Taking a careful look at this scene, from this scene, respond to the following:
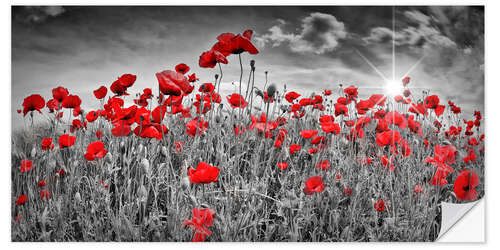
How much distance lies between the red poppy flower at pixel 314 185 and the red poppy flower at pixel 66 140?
3.78 ft

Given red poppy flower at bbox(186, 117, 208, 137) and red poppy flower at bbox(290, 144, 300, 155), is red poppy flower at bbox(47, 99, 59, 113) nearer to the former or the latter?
red poppy flower at bbox(186, 117, 208, 137)

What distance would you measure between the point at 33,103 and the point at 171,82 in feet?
2.87

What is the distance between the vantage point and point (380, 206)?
192 centimetres

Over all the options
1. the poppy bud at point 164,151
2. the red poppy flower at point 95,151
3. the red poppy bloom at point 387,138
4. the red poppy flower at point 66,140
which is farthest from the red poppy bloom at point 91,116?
the red poppy bloom at point 387,138

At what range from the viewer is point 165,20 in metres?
2.18

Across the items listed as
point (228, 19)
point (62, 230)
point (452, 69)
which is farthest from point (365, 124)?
point (62, 230)

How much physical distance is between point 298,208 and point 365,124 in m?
0.62

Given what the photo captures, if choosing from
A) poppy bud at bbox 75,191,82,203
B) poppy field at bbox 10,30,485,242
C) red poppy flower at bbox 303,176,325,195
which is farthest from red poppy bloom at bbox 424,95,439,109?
poppy bud at bbox 75,191,82,203

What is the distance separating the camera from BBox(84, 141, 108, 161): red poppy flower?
1.82 m

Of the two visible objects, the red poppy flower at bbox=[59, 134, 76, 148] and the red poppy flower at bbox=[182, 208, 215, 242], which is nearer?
the red poppy flower at bbox=[182, 208, 215, 242]

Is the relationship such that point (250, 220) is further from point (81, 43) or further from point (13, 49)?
point (13, 49)

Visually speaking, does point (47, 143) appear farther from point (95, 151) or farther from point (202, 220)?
point (202, 220)

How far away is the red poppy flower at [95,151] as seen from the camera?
182 centimetres

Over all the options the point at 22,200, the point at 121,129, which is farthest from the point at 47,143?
the point at 121,129
